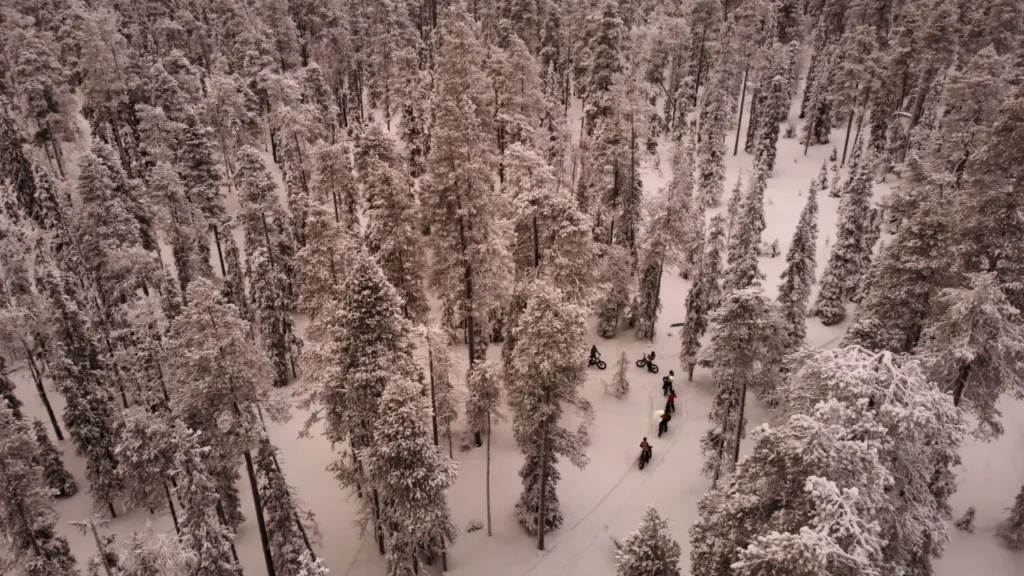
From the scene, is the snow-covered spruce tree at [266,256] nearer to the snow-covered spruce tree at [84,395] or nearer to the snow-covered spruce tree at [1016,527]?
the snow-covered spruce tree at [84,395]

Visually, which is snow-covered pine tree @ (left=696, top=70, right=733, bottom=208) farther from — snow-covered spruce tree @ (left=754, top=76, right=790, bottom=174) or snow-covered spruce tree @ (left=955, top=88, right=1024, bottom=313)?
snow-covered spruce tree @ (left=955, top=88, right=1024, bottom=313)

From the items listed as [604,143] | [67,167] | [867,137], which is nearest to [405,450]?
[604,143]

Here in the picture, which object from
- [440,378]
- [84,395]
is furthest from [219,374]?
[84,395]

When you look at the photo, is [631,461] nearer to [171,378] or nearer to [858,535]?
[858,535]

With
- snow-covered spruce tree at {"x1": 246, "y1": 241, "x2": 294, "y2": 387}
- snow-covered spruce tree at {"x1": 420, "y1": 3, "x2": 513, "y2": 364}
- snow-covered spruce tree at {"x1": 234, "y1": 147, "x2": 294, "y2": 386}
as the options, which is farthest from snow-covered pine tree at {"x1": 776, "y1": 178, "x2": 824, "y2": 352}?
snow-covered spruce tree at {"x1": 234, "y1": 147, "x2": 294, "y2": 386}

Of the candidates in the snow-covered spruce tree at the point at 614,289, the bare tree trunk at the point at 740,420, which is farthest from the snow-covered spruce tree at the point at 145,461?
the bare tree trunk at the point at 740,420
